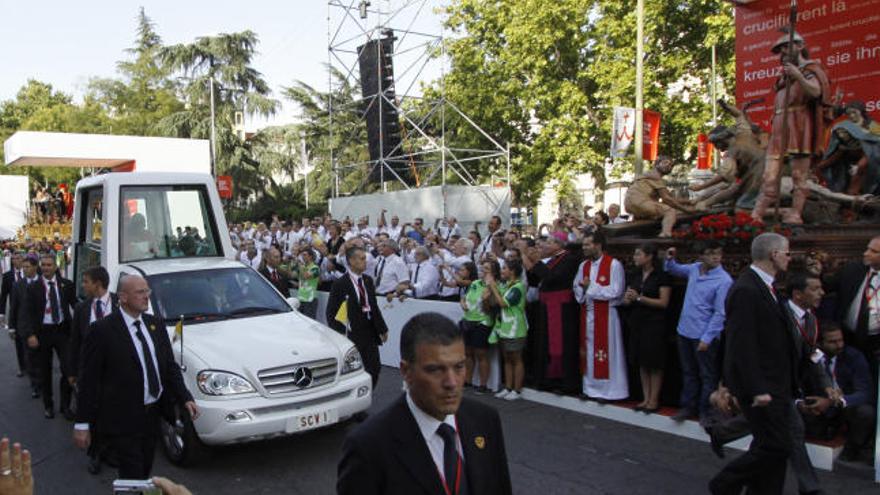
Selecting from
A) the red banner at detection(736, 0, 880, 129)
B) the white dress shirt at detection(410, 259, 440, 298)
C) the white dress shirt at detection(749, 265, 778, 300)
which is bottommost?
the white dress shirt at detection(410, 259, 440, 298)

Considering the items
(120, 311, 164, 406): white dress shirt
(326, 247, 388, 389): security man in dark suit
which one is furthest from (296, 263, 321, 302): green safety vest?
(120, 311, 164, 406): white dress shirt

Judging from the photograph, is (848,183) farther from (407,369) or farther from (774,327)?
(407,369)

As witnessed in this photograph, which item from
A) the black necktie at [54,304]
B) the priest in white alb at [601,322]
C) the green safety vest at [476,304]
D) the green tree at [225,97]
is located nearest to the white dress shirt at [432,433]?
the priest in white alb at [601,322]

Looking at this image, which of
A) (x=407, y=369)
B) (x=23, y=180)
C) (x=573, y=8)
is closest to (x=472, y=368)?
(x=407, y=369)

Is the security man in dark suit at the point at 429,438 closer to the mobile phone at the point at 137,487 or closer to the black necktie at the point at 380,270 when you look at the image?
the mobile phone at the point at 137,487

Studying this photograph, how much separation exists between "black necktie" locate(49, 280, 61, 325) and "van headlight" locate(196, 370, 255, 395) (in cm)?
335

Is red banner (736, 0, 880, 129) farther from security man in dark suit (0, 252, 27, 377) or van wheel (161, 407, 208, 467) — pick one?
security man in dark suit (0, 252, 27, 377)

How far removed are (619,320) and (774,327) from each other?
3.30 m

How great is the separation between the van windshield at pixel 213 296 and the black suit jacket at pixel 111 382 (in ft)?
8.27

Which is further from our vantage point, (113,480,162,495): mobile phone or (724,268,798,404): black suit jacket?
(724,268,798,404): black suit jacket

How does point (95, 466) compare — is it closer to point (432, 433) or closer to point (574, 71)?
point (432, 433)

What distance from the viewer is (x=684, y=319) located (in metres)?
6.85

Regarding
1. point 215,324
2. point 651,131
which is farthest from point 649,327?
point 651,131

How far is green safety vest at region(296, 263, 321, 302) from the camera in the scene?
11.8m
